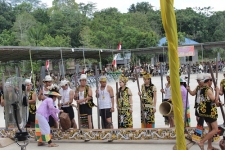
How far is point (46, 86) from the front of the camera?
22.4 feet

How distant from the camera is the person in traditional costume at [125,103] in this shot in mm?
6273

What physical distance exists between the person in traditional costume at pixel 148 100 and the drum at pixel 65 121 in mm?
1661

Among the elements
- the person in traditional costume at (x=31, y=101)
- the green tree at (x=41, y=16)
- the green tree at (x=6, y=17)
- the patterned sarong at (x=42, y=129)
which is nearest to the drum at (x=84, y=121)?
the patterned sarong at (x=42, y=129)

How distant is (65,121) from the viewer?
21.0ft

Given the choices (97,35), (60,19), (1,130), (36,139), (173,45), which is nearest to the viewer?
(173,45)

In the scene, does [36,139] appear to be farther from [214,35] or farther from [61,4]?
[61,4]

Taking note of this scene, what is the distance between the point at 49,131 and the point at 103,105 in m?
1.32

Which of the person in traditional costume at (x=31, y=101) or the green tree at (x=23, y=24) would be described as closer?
the person in traditional costume at (x=31, y=101)

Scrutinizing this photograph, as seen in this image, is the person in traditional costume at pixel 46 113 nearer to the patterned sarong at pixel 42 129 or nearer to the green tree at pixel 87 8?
the patterned sarong at pixel 42 129

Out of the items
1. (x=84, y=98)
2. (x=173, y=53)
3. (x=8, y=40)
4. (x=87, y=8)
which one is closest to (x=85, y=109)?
(x=84, y=98)

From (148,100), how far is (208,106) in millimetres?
1662

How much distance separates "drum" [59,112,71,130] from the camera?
6281 mm

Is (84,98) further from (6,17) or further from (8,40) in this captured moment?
(6,17)

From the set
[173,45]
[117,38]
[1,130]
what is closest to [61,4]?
[117,38]
